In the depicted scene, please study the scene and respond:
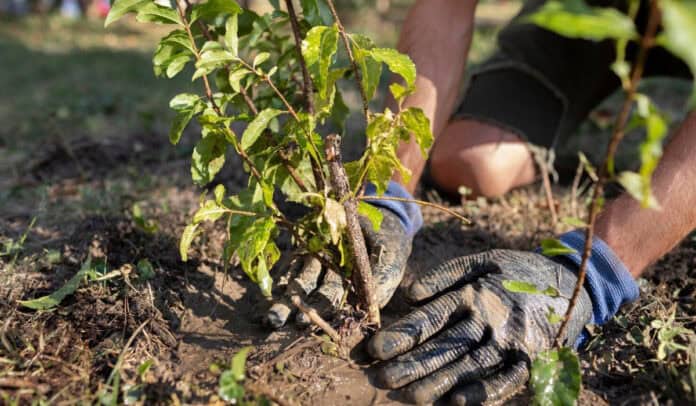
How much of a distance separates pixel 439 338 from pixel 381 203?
59 centimetres

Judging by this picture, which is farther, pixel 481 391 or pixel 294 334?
pixel 294 334

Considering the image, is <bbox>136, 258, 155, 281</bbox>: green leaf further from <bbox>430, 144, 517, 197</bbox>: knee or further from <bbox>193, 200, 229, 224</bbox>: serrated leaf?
<bbox>430, 144, 517, 197</bbox>: knee

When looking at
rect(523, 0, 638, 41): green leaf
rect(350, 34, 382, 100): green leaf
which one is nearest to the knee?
rect(350, 34, 382, 100): green leaf

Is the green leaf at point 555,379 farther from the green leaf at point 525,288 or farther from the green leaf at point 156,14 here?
the green leaf at point 156,14

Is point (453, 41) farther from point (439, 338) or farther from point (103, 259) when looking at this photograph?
point (103, 259)

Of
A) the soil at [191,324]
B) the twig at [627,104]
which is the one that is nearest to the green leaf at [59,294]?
the soil at [191,324]

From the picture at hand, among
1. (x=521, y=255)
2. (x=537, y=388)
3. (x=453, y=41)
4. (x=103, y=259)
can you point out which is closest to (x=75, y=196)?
(x=103, y=259)

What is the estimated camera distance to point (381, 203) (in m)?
2.07

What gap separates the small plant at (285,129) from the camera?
147 centimetres

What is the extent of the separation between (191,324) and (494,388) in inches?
36.5

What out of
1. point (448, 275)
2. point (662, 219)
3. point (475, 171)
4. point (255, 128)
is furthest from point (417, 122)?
point (475, 171)

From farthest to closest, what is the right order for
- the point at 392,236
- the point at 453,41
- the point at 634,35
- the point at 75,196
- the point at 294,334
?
the point at 75,196, the point at 453,41, the point at 392,236, the point at 294,334, the point at 634,35

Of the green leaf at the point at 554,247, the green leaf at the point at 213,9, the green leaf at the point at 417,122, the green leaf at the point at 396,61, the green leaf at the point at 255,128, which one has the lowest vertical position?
the green leaf at the point at 554,247

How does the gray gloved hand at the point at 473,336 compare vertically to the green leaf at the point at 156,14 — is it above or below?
below
